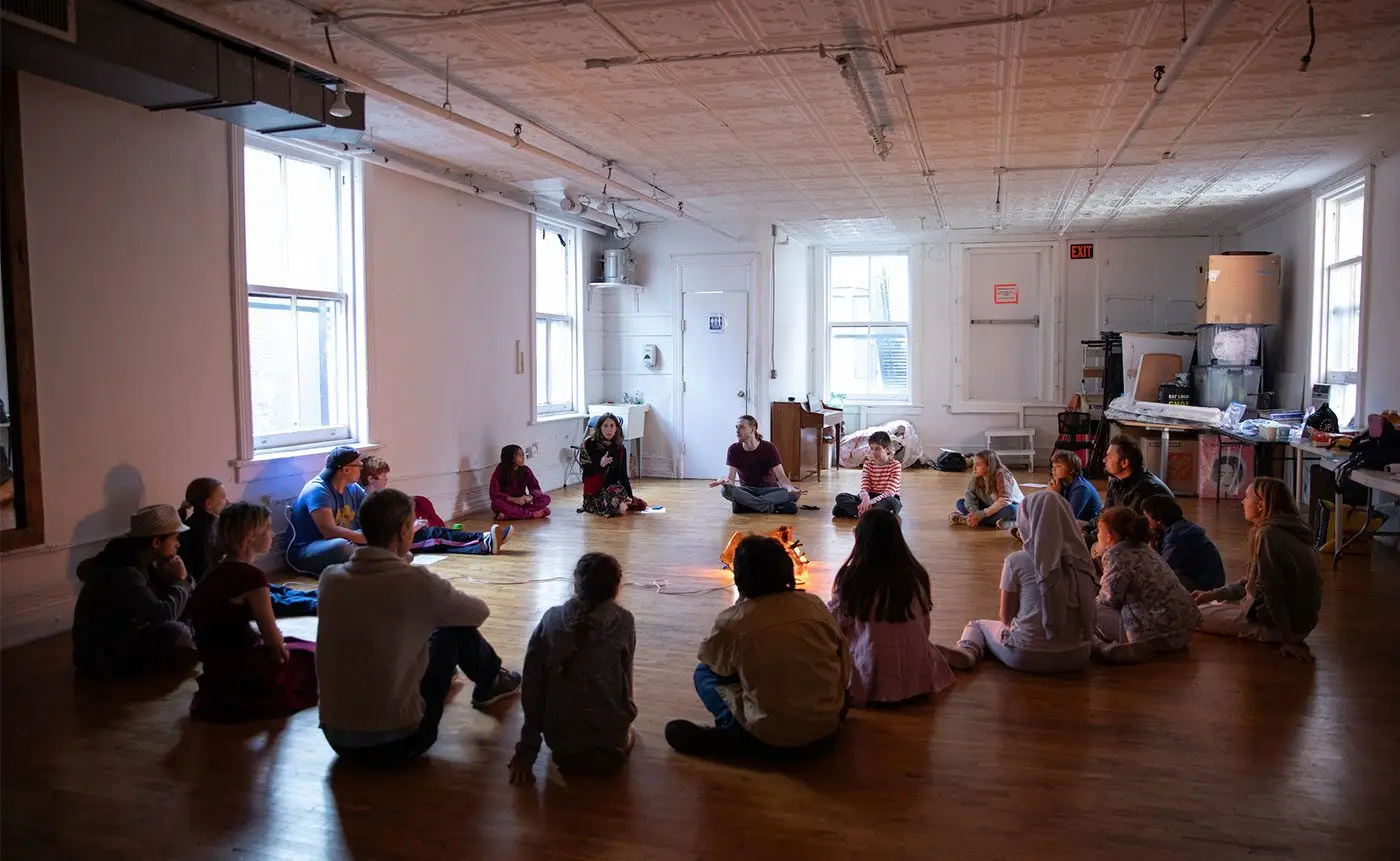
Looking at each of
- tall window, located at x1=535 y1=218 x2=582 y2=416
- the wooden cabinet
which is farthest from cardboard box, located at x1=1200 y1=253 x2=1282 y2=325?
tall window, located at x1=535 y1=218 x2=582 y2=416

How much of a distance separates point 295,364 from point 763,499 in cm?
402

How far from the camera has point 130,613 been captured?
422 cm

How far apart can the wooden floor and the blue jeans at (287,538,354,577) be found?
5.10 ft

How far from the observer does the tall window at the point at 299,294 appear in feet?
21.2

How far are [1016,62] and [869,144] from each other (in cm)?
219

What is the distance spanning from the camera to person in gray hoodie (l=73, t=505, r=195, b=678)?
4180mm

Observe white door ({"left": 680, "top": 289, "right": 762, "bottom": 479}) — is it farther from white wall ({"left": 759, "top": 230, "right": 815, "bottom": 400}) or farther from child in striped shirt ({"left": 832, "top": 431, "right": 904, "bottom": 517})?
child in striped shirt ({"left": 832, "top": 431, "right": 904, "bottom": 517})

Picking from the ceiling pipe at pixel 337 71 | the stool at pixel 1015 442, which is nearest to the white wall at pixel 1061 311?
the stool at pixel 1015 442

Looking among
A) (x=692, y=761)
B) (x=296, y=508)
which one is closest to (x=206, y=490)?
(x=296, y=508)

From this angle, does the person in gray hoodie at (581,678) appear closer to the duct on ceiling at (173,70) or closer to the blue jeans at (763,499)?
the duct on ceiling at (173,70)

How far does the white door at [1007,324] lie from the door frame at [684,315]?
11.6 feet

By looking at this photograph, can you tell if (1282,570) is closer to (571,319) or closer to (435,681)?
(435,681)

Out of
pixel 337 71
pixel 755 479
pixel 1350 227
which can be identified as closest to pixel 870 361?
pixel 755 479

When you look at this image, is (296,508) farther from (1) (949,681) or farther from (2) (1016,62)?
(2) (1016,62)
